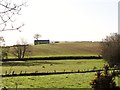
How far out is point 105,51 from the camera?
2474 inches

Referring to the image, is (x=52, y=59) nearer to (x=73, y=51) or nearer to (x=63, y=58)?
(x=63, y=58)

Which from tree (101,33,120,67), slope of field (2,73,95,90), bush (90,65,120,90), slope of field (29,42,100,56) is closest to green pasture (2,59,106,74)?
tree (101,33,120,67)

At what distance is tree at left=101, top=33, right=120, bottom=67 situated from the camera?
5743cm

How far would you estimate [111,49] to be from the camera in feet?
199

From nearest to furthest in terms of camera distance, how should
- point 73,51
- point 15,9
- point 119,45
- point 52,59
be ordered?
point 15,9, point 119,45, point 52,59, point 73,51

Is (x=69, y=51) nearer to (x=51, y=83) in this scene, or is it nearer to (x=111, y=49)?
(x=111, y=49)

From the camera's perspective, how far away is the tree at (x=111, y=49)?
5743 cm

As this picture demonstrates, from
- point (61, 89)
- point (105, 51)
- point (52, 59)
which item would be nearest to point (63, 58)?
point (52, 59)

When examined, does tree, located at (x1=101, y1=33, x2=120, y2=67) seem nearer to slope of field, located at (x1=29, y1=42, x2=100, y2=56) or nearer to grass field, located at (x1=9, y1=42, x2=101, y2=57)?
grass field, located at (x1=9, y1=42, x2=101, y2=57)

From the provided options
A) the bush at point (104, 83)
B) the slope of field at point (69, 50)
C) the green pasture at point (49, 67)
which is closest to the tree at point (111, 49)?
the green pasture at point (49, 67)

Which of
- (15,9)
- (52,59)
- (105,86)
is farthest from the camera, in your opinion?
(52,59)

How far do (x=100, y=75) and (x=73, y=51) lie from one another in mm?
105245

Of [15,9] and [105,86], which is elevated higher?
[15,9]

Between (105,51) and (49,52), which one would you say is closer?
(105,51)
